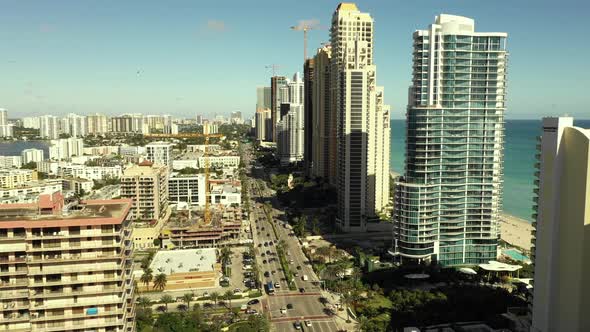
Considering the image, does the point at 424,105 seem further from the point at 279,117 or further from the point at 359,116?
the point at 279,117

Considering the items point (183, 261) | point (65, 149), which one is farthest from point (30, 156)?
point (183, 261)

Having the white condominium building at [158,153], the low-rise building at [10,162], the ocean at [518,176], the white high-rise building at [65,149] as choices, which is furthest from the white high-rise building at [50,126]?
the ocean at [518,176]

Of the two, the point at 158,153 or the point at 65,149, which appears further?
the point at 65,149

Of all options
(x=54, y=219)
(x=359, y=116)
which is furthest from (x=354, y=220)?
(x=54, y=219)

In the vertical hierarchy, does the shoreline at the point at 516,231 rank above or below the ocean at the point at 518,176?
below

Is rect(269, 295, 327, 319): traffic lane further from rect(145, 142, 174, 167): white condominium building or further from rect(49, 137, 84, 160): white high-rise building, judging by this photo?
rect(49, 137, 84, 160): white high-rise building

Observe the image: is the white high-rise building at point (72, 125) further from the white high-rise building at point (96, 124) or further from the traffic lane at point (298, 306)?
the traffic lane at point (298, 306)

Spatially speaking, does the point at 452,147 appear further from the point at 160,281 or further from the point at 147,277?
the point at 147,277
